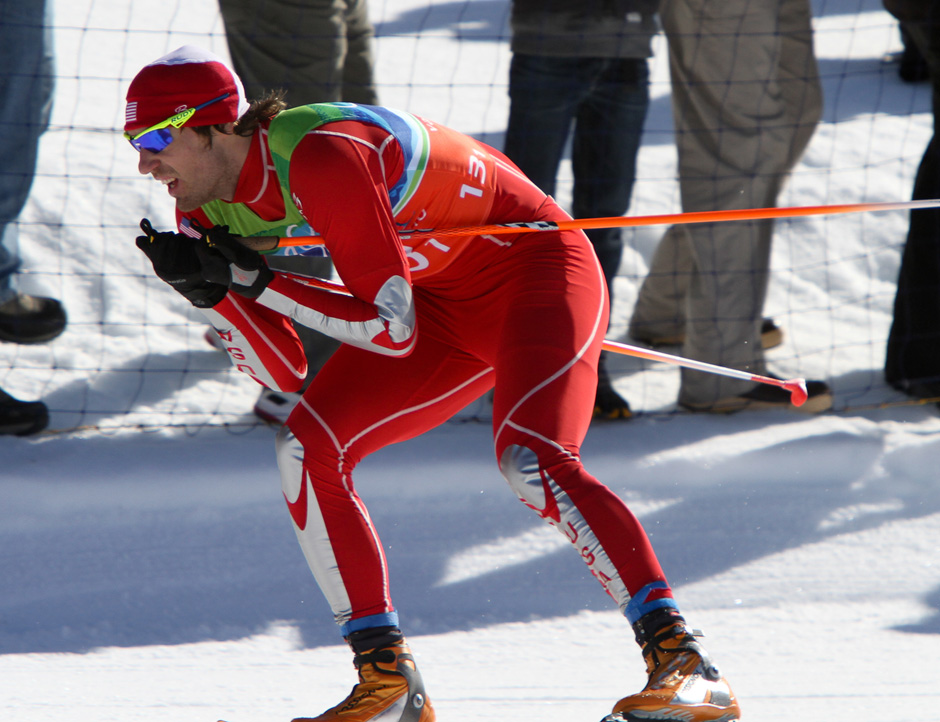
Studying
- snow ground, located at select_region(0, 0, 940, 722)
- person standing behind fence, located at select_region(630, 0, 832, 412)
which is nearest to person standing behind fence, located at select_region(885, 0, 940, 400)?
snow ground, located at select_region(0, 0, 940, 722)

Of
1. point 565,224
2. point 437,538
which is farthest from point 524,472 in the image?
point 437,538

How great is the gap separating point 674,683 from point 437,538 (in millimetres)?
1404

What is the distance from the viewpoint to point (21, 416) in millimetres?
3264

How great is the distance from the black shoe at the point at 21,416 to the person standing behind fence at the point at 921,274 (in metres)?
3.04

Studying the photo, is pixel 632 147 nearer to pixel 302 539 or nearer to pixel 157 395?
pixel 157 395

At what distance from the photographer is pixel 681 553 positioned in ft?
9.87

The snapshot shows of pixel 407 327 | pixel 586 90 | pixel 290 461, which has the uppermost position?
pixel 586 90

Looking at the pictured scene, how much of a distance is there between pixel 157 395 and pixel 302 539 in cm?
186

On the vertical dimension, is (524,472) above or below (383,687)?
above

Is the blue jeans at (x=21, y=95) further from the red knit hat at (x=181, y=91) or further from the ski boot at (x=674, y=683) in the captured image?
the ski boot at (x=674, y=683)

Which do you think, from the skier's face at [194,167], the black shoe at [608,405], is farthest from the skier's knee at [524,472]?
the black shoe at [608,405]

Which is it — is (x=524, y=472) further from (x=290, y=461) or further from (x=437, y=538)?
(x=437, y=538)

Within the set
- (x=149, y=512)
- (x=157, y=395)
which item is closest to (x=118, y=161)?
(x=157, y=395)

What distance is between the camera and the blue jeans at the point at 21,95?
3.40 meters
